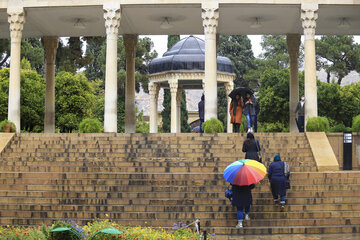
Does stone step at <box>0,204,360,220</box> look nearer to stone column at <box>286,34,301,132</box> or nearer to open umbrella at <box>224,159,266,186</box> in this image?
open umbrella at <box>224,159,266,186</box>

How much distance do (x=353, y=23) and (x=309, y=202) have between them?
52.2 ft

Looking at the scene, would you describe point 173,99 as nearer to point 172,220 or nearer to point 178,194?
point 178,194

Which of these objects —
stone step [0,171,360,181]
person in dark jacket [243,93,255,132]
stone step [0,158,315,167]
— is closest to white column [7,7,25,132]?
stone step [0,158,315,167]

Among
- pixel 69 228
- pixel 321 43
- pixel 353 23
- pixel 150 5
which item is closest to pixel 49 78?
pixel 150 5

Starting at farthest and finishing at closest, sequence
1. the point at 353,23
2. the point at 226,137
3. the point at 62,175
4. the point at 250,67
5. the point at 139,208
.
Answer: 1. the point at 250,67
2. the point at 353,23
3. the point at 226,137
4. the point at 62,175
5. the point at 139,208

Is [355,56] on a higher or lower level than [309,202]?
higher

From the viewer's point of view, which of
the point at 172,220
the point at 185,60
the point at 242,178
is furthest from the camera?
the point at 185,60

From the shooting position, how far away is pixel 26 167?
19188 millimetres

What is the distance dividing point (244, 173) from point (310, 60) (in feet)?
42.7

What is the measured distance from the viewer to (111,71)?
25.7 m

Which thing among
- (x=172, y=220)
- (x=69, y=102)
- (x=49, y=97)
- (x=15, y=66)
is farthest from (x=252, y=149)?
(x=69, y=102)

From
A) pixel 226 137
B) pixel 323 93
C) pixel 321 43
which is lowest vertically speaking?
pixel 226 137

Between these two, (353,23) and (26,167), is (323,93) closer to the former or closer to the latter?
(353,23)

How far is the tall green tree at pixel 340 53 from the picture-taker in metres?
53.8
